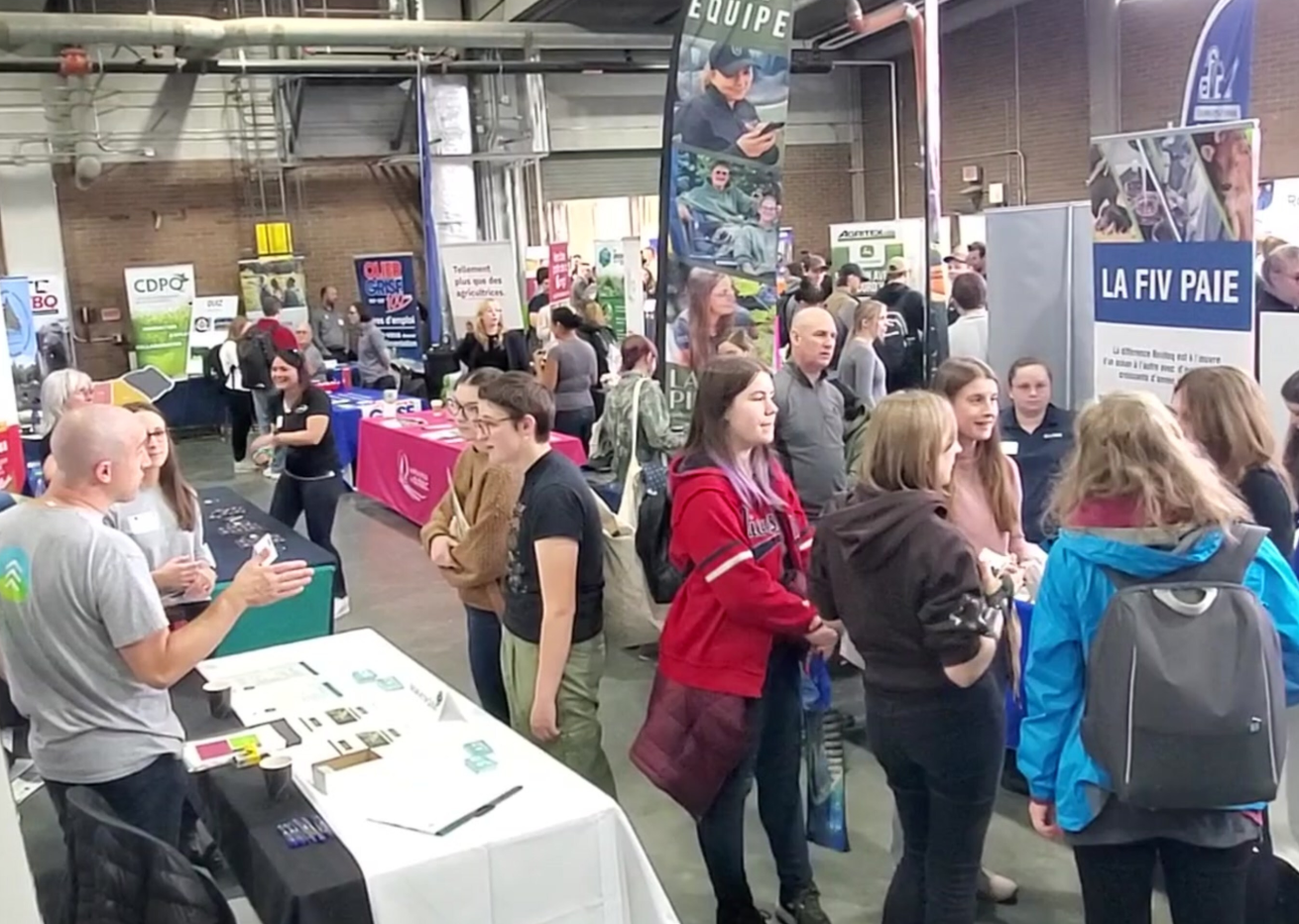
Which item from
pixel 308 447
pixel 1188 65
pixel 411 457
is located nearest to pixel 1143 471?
pixel 308 447

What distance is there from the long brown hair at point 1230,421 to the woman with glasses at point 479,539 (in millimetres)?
1506

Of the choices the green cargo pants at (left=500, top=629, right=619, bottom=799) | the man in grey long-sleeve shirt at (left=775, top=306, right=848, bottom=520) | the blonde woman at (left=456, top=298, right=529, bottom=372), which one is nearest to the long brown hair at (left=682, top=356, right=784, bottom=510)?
the green cargo pants at (left=500, top=629, right=619, bottom=799)

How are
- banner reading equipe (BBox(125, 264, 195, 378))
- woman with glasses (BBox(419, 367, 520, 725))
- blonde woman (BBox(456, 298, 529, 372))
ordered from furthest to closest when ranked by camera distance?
banner reading equipe (BBox(125, 264, 195, 378)) → blonde woman (BBox(456, 298, 529, 372)) → woman with glasses (BBox(419, 367, 520, 725))

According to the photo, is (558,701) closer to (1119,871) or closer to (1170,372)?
(1119,871)

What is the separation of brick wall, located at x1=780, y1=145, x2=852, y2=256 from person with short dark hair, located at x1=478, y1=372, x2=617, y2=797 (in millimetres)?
13653

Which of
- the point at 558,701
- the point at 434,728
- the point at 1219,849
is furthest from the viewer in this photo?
the point at 558,701

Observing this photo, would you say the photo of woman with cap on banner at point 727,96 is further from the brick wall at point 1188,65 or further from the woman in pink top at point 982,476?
the brick wall at point 1188,65

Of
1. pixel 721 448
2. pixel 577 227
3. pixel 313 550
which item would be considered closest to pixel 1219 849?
pixel 721 448

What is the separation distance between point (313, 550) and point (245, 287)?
1006 centimetres

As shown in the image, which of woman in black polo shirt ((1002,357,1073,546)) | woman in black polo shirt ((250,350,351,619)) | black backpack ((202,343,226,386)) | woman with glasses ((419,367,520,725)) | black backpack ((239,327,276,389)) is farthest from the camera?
black backpack ((202,343,226,386))

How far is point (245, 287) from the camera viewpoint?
1360 centimetres

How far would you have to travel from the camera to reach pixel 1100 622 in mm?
1937

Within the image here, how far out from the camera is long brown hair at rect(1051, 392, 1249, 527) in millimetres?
1882

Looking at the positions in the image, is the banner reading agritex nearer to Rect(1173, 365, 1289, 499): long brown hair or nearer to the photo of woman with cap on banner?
the photo of woman with cap on banner
